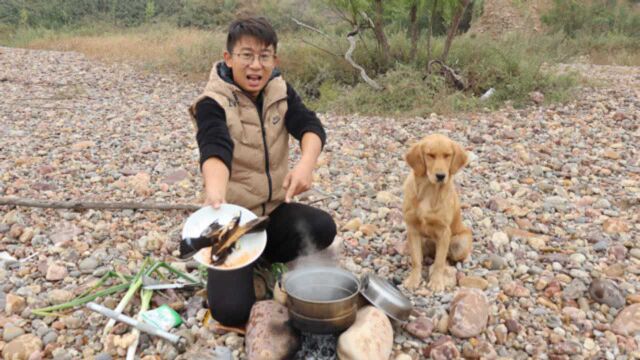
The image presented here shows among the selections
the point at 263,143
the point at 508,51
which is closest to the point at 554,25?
the point at 508,51

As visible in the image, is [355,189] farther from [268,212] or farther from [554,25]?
[554,25]

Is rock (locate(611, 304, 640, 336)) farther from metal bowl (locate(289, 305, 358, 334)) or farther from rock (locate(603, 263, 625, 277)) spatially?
metal bowl (locate(289, 305, 358, 334))

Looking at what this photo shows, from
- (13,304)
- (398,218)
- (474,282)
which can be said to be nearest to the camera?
(13,304)

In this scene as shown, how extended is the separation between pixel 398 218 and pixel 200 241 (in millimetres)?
2187

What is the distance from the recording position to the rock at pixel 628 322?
2779mm

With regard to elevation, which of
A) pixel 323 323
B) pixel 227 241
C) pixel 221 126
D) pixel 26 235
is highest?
pixel 221 126

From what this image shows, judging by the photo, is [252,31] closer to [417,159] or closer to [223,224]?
[223,224]

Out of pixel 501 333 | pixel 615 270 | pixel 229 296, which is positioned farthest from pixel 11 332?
pixel 615 270

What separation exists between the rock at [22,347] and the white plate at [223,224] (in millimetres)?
1054

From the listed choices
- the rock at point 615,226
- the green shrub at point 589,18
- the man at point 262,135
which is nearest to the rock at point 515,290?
the man at point 262,135

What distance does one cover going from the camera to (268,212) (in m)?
3.10

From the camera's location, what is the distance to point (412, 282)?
10.6 feet

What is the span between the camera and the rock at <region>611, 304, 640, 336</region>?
9.12 feet

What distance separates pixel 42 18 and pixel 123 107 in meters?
20.0
